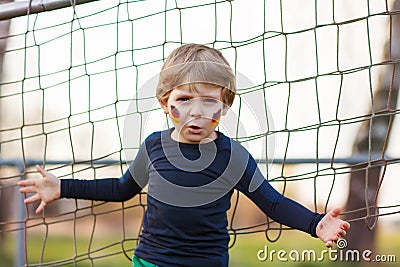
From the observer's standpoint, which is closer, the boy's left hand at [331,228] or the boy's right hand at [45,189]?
the boy's left hand at [331,228]

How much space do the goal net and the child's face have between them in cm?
27

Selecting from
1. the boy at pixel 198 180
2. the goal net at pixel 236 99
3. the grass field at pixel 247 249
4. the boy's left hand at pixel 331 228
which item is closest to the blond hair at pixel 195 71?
the boy at pixel 198 180

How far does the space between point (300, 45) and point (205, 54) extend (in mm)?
2804

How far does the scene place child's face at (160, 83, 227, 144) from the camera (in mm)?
1897

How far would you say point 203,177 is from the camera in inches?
77.0

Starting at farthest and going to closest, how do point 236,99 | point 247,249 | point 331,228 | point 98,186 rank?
point 247,249 → point 236,99 → point 98,186 → point 331,228

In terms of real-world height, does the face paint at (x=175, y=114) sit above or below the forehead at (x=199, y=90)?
below

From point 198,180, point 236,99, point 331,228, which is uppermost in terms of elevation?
point 236,99

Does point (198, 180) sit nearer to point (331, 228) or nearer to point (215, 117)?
point (215, 117)

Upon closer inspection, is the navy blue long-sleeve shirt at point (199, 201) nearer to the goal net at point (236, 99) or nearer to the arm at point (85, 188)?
the arm at point (85, 188)

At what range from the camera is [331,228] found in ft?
6.18

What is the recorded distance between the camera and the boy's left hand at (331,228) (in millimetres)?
1871

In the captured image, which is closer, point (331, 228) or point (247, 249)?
point (331, 228)

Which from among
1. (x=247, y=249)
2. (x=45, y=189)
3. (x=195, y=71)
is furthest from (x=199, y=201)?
(x=247, y=249)
